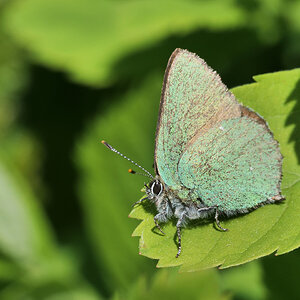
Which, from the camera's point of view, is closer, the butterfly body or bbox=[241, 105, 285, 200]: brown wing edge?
bbox=[241, 105, 285, 200]: brown wing edge

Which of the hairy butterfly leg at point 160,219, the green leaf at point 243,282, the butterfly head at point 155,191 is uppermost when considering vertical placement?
the butterfly head at point 155,191

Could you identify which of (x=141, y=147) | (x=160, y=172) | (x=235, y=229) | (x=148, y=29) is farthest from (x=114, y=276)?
(x=148, y=29)

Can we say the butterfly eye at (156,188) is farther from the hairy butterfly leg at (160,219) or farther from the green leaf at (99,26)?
the green leaf at (99,26)

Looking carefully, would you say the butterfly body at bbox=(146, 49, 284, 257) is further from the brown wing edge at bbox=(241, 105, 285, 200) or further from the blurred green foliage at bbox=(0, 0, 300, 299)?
the blurred green foliage at bbox=(0, 0, 300, 299)

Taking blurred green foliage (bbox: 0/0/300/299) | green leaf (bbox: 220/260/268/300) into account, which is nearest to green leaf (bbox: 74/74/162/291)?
blurred green foliage (bbox: 0/0/300/299)

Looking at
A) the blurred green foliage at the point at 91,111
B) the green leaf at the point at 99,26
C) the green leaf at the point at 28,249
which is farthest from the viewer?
the green leaf at the point at 99,26

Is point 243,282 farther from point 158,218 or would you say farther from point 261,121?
point 261,121

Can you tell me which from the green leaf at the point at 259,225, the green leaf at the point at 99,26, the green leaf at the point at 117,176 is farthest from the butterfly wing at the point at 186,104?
the green leaf at the point at 99,26

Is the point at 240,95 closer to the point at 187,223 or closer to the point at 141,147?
the point at 187,223

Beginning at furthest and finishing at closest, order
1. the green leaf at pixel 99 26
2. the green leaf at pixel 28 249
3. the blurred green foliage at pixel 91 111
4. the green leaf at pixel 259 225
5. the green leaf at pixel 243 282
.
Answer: the green leaf at pixel 99 26 → the blurred green foliage at pixel 91 111 → the green leaf at pixel 28 249 → the green leaf at pixel 243 282 → the green leaf at pixel 259 225
